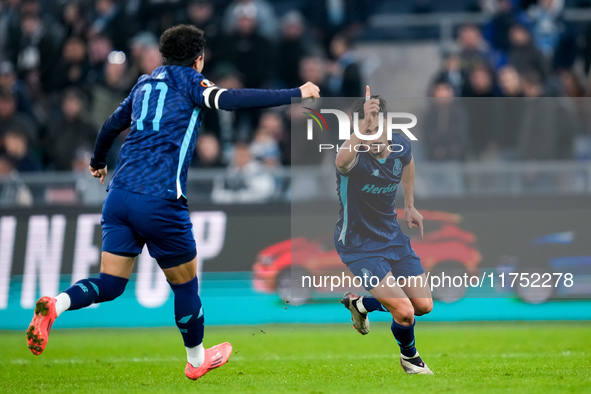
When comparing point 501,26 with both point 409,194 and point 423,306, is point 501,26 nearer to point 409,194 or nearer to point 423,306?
point 409,194

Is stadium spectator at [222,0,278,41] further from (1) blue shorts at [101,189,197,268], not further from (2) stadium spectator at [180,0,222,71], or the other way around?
(1) blue shorts at [101,189,197,268]

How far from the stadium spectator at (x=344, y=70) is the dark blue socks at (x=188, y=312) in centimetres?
667

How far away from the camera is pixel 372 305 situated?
7.26 meters

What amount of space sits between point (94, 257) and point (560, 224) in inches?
225

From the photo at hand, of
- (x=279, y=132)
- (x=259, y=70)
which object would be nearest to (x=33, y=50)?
(x=259, y=70)

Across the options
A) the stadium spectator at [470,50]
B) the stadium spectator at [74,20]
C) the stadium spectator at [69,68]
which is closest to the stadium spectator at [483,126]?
the stadium spectator at [470,50]

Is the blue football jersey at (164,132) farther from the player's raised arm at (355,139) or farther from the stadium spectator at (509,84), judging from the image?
the stadium spectator at (509,84)

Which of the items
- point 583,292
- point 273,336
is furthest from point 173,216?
point 583,292

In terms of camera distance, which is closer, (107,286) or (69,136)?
(107,286)

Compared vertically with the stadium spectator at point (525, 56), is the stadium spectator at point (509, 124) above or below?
below

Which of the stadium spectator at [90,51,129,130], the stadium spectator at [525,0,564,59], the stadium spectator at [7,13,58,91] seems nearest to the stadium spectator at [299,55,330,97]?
the stadium spectator at [90,51,129,130]

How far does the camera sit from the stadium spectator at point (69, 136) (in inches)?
508

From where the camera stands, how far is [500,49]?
44.9ft

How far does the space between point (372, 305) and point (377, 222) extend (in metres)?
0.67
